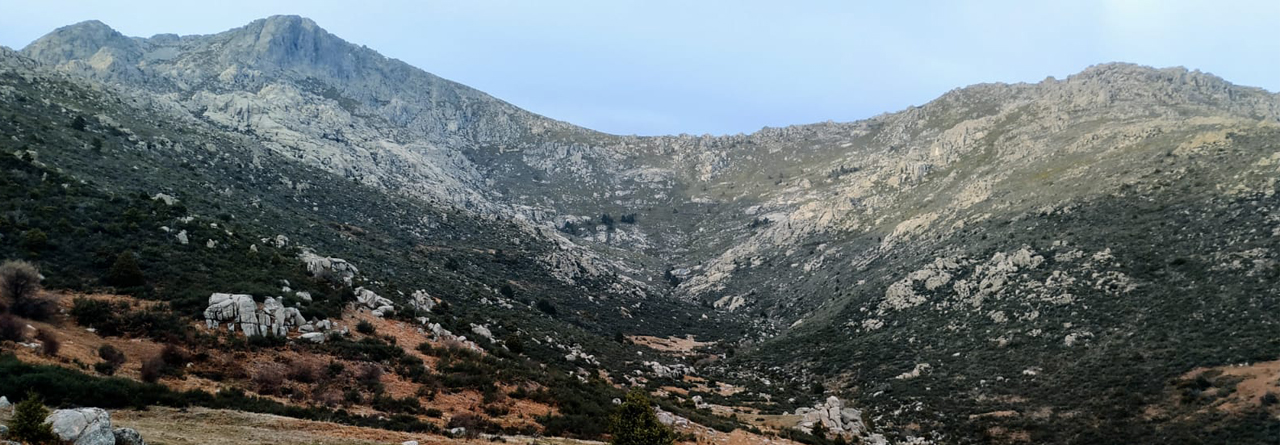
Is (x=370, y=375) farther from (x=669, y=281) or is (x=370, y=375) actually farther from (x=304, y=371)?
(x=669, y=281)

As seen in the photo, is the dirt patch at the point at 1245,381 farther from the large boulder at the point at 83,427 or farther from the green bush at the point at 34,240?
the green bush at the point at 34,240

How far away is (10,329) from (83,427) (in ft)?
36.7

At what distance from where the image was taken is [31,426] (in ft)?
36.6

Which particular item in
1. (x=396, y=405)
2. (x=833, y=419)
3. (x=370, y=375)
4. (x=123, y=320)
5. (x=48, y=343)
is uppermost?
(x=48, y=343)

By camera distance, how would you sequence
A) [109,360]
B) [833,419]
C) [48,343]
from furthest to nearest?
1. [833,419]
2. [109,360]
3. [48,343]

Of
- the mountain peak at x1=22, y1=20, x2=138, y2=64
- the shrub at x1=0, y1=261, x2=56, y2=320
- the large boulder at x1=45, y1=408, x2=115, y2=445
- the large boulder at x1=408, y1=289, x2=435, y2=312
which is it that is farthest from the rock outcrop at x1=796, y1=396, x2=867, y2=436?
the mountain peak at x1=22, y1=20, x2=138, y2=64

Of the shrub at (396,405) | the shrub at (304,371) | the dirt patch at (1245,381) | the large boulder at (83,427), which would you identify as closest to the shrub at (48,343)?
the shrub at (304,371)

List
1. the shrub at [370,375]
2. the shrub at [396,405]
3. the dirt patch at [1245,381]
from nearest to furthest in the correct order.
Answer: the shrub at [396,405] → the shrub at [370,375] → the dirt patch at [1245,381]

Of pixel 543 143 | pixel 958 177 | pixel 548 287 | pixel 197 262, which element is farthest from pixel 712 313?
pixel 543 143

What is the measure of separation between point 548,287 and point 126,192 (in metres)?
41.9

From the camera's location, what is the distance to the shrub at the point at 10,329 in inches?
707

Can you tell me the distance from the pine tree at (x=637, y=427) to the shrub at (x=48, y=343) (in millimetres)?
18822

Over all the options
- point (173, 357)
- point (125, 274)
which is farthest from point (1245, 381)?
point (125, 274)

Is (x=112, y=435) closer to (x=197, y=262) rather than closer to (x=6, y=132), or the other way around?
(x=197, y=262)
